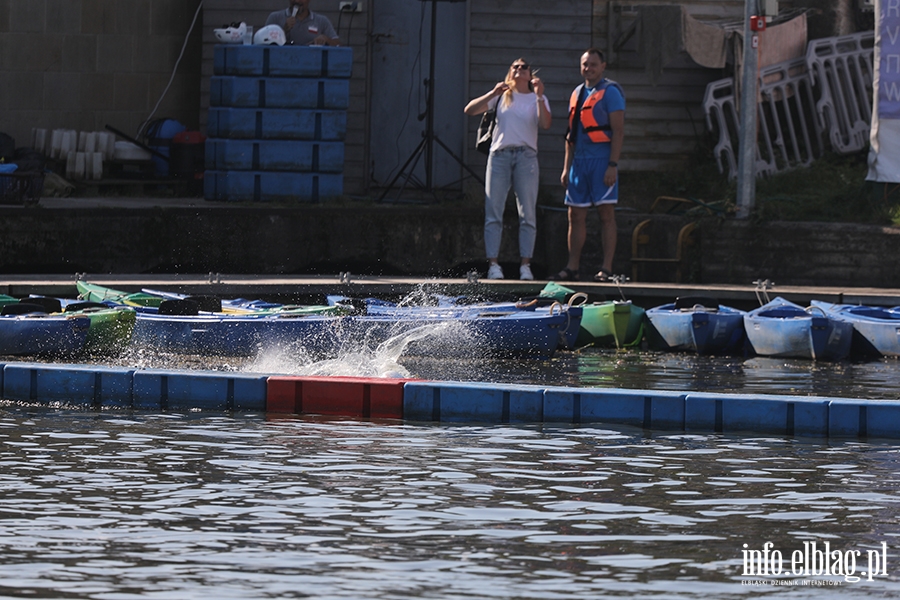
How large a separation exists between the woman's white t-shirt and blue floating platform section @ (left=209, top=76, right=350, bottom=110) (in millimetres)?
2428

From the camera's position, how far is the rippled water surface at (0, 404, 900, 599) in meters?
5.61

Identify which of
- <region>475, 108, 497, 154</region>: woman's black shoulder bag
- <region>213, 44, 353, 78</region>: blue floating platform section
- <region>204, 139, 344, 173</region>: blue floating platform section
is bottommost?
<region>204, 139, 344, 173</region>: blue floating platform section

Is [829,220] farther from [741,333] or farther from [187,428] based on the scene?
[187,428]

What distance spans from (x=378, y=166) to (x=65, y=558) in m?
12.9

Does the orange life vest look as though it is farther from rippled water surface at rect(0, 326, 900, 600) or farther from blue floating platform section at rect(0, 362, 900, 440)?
rippled water surface at rect(0, 326, 900, 600)

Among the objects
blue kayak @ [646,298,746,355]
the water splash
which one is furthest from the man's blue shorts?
the water splash

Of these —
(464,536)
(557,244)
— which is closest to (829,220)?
(557,244)

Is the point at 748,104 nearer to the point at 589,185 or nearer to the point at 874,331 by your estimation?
the point at 589,185

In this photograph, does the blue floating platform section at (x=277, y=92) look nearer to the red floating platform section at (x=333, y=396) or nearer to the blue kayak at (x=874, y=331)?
the blue kayak at (x=874, y=331)

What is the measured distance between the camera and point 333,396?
31.6 ft

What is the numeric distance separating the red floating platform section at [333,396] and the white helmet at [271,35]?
7529mm

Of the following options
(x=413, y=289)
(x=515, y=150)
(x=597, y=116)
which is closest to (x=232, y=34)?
(x=515, y=150)

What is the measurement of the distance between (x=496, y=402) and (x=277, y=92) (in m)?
8.02

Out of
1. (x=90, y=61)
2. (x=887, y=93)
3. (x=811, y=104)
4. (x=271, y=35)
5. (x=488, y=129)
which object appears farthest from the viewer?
(x=811, y=104)
